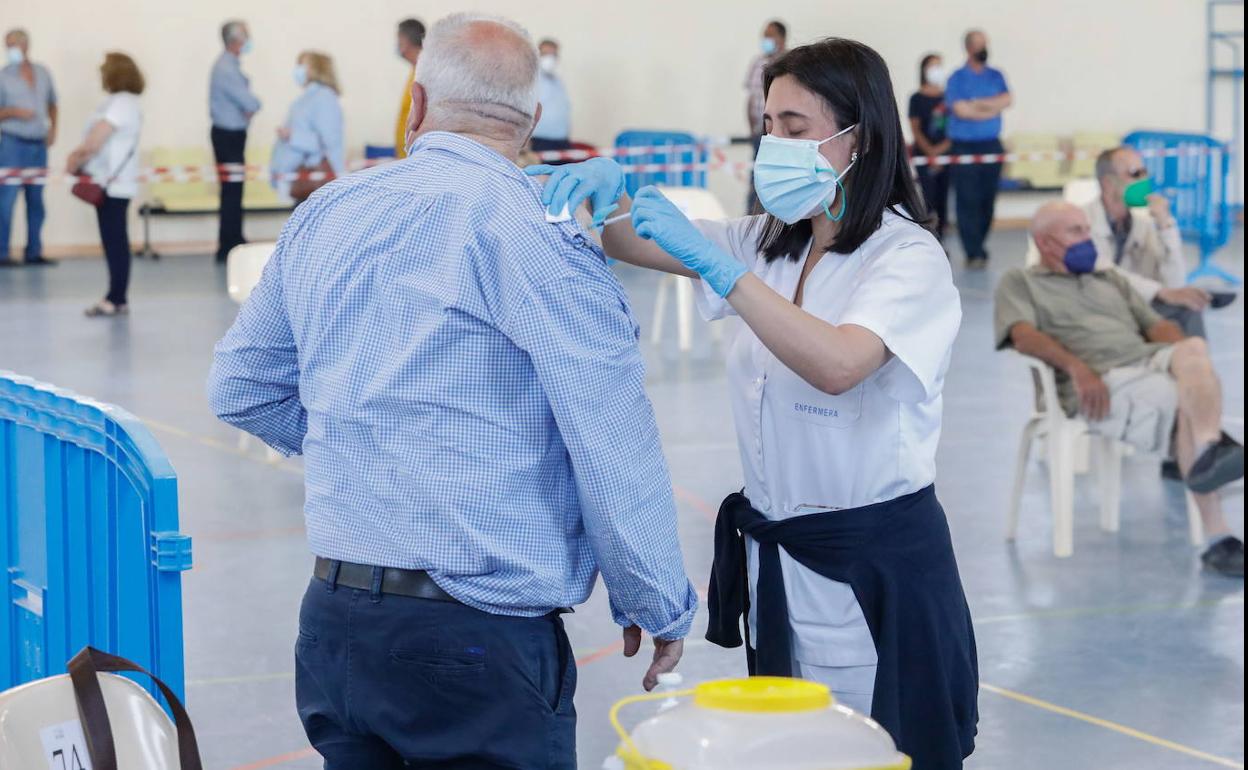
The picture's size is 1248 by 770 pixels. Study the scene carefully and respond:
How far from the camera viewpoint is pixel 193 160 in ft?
49.4

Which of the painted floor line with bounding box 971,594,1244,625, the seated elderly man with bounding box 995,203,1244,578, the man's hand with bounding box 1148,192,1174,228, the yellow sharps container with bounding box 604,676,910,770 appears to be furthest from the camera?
the man's hand with bounding box 1148,192,1174,228

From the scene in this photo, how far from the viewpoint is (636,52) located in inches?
646

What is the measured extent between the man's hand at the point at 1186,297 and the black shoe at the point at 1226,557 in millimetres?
1055

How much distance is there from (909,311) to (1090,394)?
3.26 m

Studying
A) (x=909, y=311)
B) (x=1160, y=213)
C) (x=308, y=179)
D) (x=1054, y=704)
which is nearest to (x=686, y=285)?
(x=1160, y=213)

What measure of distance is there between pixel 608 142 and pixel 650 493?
14589mm

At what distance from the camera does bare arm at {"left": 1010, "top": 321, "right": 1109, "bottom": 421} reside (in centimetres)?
539

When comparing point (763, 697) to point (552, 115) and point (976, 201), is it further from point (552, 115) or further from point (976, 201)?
point (552, 115)

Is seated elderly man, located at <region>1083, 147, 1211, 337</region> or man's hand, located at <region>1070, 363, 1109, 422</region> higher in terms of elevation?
seated elderly man, located at <region>1083, 147, 1211, 337</region>

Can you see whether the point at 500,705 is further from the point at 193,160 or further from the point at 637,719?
the point at 193,160

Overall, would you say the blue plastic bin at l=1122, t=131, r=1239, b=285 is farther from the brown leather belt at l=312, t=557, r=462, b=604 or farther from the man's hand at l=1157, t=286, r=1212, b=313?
the brown leather belt at l=312, t=557, r=462, b=604

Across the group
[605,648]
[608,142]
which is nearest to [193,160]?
[608,142]

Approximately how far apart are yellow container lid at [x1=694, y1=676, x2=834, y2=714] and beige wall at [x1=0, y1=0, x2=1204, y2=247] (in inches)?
539

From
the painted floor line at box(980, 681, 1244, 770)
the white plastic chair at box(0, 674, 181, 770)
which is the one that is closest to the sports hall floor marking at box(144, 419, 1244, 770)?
the painted floor line at box(980, 681, 1244, 770)
